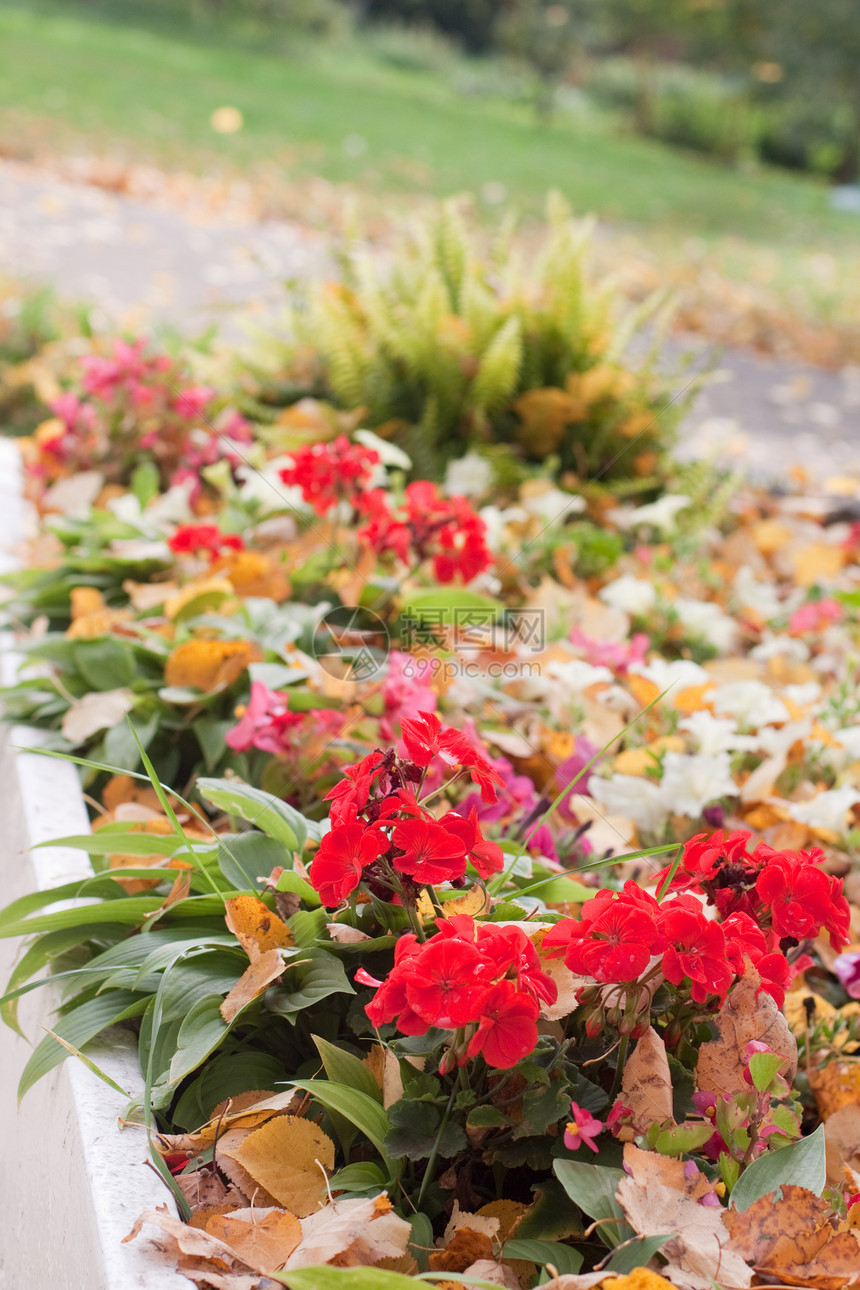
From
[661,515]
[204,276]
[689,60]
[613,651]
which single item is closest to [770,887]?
[613,651]

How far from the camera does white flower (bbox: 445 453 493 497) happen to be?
2848 mm

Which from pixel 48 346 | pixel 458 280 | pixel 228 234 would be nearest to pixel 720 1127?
pixel 458 280

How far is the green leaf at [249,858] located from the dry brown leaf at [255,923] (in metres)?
0.07

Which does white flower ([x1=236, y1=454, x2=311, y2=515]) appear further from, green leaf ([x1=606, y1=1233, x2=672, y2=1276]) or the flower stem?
green leaf ([x1=606, y1=1233, x2=672, y2=1276])

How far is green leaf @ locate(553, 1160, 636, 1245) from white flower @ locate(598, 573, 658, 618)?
1570mm

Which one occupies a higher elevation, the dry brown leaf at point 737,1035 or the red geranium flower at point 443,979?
the red geranium flower at point 443,979

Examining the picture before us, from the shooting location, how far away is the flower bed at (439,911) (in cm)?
97

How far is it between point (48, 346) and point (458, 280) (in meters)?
1.70

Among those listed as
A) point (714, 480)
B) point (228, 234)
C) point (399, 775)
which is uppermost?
point (399, 775)

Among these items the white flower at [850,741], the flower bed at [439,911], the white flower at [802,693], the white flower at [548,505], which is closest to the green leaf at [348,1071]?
the flower bed at [439,911]

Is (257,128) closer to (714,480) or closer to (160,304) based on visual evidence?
(160,304)

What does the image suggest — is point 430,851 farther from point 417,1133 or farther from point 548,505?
point 548,505

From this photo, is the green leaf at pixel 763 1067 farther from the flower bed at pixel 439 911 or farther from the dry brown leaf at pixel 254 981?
the dry brown leaf at pixel 254 981

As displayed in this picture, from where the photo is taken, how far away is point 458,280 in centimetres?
358
